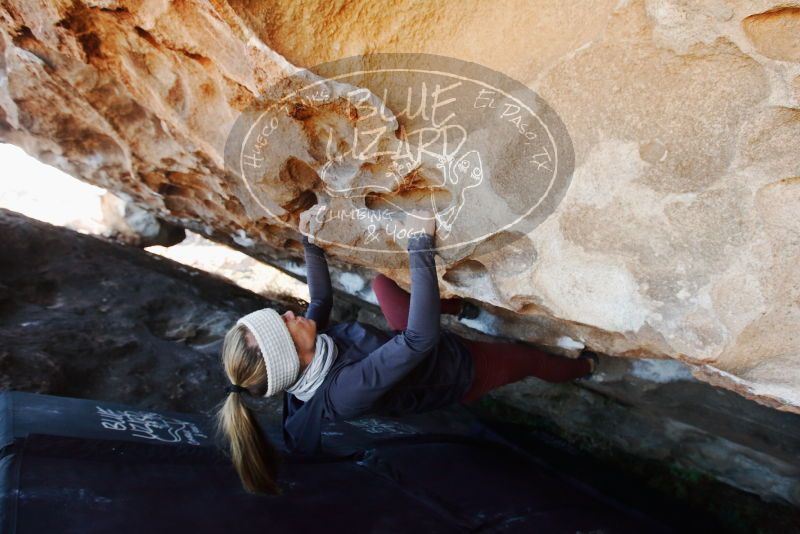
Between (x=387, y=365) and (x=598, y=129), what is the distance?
2.36ft

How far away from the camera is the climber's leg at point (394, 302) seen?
202 cm

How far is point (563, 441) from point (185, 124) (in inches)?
83.8

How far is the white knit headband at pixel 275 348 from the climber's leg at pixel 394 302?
0.68 m

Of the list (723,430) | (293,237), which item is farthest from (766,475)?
(293,237)

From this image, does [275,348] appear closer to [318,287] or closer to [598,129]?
[318,287]

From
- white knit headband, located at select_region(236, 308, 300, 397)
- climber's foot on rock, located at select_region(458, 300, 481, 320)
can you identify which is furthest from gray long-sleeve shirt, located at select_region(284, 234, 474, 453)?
climber's foot on rock, located at select_region(458, 300, 481, 320)

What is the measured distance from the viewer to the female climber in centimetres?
131

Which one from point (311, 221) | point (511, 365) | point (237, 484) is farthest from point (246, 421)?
point (511, 365)

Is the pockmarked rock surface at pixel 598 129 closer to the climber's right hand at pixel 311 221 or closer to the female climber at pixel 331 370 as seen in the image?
the climber's right hand at pixel 311 221

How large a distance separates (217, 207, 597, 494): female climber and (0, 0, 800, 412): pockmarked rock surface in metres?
0.24

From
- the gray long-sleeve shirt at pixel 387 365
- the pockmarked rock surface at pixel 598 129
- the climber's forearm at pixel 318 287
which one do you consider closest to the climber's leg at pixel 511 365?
the gray long-sleeve shirt at pixel 387 365

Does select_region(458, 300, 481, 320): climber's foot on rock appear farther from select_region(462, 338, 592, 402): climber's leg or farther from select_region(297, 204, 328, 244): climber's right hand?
select_region(297, 204, 328, 244): climber's right hand

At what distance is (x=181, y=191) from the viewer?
99.7 inches

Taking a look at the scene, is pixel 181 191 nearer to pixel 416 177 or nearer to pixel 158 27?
Answer: pixel 158 27
